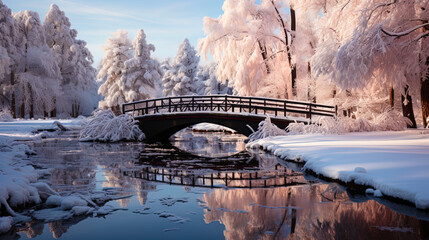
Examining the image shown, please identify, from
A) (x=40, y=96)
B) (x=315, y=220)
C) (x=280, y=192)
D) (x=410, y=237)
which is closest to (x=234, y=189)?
(x=280, y=192)

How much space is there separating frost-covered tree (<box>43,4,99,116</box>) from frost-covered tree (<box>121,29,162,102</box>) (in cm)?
723

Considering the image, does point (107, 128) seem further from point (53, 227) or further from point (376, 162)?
point (53, 227)

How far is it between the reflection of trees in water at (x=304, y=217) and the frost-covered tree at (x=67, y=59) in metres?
39.8

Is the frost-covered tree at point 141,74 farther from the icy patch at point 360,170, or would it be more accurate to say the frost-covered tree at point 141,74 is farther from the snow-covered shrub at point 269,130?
the icy patch at point 360,170

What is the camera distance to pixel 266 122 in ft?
61.5

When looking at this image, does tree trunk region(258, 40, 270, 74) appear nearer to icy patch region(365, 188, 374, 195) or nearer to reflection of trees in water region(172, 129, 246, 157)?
reflection of trees in water region(172, 129, 246, 157)

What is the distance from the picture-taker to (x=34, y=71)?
3775 centimetres

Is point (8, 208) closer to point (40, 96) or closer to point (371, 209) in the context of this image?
point (371, 209)

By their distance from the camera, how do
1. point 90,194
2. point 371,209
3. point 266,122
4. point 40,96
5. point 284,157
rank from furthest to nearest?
point 40,96, point 266,122, point 284,157, point 90,194, point 371,209

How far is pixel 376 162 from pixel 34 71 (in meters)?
36.0

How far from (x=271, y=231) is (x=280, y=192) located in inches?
102

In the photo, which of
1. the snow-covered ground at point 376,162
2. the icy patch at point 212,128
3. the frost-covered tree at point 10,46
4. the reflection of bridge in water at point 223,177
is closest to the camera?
the snow-covered ground at point 376,162

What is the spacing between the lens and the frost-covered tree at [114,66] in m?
42.7

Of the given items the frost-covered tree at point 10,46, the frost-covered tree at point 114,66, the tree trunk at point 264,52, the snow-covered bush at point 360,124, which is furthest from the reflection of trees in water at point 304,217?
the frost-covered tree at point 114,66
